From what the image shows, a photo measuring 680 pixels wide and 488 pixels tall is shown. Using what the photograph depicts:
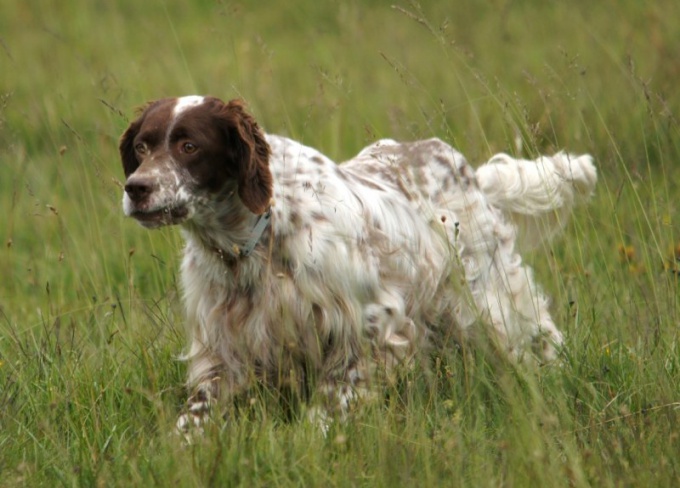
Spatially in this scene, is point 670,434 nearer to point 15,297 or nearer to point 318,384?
point 318,384

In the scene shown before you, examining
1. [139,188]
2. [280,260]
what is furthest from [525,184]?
Answer: [139,188]

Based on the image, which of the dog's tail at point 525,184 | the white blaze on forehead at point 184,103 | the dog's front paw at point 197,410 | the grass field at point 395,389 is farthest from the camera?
the dog's tail at point 525,184

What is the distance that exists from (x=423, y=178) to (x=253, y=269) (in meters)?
1.01

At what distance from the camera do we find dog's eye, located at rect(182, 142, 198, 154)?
4107mm

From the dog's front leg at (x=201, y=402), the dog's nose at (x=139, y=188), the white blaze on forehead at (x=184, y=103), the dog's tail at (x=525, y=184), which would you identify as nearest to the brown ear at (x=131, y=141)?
the white blaze on forehead at (x=184, y=103)

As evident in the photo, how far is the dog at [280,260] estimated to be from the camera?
4.12 meters

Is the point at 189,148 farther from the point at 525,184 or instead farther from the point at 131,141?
the point at 525,184

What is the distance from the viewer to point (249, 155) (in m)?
4.16

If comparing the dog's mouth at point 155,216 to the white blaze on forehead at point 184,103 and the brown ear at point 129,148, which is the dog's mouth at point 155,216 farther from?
the brown ear at point 129,148

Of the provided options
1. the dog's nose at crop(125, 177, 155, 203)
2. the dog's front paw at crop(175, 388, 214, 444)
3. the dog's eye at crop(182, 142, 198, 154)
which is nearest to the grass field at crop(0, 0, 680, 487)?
the dog's front paw at crop(175, 388, 214, 444)

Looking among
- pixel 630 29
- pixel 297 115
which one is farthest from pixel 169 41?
pixel 630 29

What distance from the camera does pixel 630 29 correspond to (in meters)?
8.80

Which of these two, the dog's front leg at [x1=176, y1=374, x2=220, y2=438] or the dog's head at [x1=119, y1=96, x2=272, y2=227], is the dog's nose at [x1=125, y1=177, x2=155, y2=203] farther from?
the dog's front leg at [x1=176, y1=374, x2=220, y2=438]

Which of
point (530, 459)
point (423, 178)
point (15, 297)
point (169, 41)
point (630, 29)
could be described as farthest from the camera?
point (169, 41)
